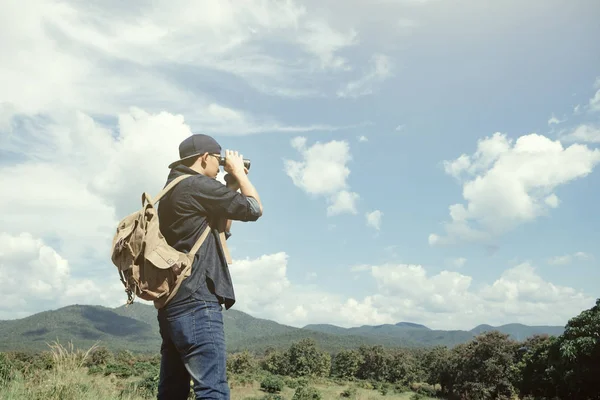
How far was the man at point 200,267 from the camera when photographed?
253 cm

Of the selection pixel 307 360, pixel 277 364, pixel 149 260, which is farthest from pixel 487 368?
pixel 277 364

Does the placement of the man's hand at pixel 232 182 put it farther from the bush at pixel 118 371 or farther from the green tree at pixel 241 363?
the green tree at pixel 241 363

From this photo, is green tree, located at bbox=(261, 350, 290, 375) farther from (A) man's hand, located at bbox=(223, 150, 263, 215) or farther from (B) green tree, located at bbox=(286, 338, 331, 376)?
(A) man's hand, located at bbox=(223, 150, 263, 215)

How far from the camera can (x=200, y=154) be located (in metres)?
3.05

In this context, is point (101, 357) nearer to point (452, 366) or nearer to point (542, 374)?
point (542, 374)

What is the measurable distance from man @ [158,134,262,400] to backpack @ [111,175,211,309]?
0.07 m

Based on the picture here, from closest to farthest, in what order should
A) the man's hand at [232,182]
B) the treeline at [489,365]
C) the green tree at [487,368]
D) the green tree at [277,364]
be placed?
the man's hand at [232,182]
the treeline at [489,365]
the green tree at [487,368]
the green tree at [277,364]

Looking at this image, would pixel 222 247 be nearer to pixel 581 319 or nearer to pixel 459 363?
pixel 581 319

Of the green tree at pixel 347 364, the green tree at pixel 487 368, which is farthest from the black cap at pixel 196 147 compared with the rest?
the green tree at pixel 347 364

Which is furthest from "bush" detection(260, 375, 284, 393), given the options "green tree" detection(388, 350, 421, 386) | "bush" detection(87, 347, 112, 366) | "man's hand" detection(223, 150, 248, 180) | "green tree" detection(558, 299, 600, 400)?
"green tree" detection(388, 350, 421, 386)

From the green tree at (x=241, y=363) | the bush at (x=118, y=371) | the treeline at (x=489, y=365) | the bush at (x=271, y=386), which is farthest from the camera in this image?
the green tree at (x=241, y=363)

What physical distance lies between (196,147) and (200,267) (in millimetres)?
867

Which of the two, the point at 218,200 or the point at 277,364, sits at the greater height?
the point at 218,200

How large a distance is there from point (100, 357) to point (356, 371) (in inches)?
2529
